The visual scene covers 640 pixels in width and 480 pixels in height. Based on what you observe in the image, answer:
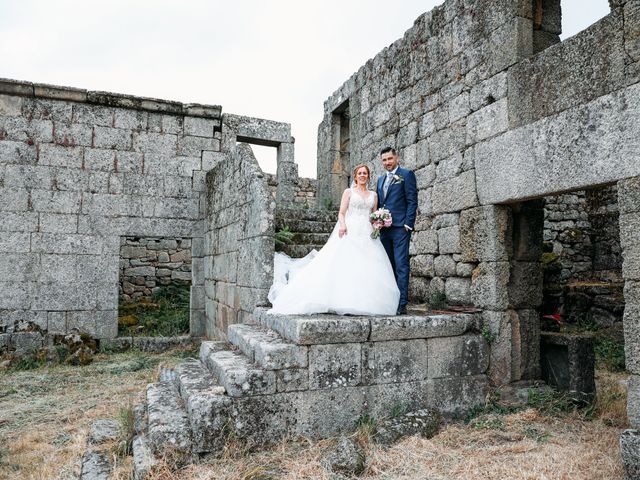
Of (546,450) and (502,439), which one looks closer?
(546,450)

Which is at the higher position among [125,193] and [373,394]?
[125,193]

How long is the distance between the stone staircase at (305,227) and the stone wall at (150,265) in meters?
5.03

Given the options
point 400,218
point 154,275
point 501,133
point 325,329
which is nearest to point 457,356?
point 325,329

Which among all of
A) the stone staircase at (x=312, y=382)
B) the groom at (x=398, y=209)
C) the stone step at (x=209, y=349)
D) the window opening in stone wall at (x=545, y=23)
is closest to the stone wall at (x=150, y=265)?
the stone step at (x=209, y=349)

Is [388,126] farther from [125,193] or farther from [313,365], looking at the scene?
[125,193]

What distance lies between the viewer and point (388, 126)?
6199mm

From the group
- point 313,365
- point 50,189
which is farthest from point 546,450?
point 50,189

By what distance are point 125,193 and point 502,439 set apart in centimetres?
652

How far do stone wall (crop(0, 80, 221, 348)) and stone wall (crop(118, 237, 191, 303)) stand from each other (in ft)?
9.94

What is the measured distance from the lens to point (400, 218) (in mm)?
5012

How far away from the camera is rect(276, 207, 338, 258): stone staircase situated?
20.9 feet

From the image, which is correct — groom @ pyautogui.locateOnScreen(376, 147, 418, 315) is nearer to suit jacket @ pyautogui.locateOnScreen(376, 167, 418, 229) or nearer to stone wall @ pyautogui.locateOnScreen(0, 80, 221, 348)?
suit jacket @ pyautogui.locateOnScreen(376, 167, 418, 229)

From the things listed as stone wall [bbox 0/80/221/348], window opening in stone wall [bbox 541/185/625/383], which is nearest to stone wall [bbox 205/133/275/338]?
stone wall [bbox 0/80/221/348]

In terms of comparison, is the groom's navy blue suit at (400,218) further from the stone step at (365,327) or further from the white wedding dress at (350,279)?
the stone step at (365,327)
